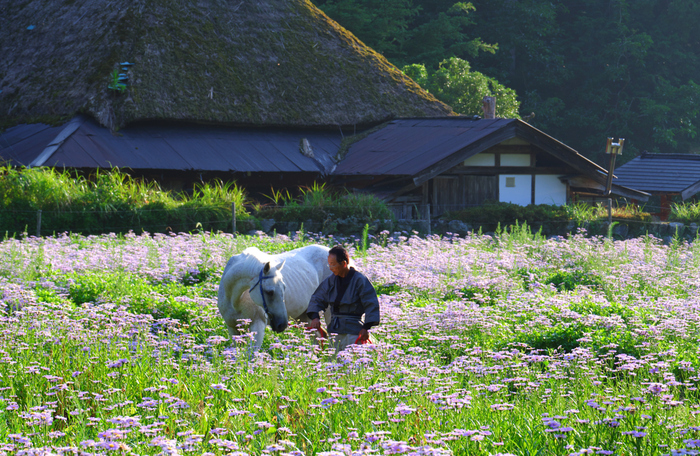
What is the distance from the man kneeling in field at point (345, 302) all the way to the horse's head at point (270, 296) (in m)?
0.25

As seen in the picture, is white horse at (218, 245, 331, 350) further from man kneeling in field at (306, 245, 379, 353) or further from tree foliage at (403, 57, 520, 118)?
tree foliage at (403, 57, 520, 118)

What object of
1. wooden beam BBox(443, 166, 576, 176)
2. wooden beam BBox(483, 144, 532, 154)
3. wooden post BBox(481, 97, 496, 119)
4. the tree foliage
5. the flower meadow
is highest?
the tree foliage

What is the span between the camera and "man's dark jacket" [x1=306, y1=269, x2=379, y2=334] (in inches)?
261

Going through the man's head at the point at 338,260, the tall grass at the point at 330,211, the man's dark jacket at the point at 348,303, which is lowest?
the man's dark jacket at the point at 348,303

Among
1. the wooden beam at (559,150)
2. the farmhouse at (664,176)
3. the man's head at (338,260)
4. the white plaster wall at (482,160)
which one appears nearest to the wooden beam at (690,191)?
the farmhouse at (664,176)

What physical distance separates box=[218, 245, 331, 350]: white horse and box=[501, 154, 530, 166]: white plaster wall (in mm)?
15866

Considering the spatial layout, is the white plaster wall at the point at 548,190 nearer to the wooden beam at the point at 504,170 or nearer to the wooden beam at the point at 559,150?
the wooden beam at the point at 504,170

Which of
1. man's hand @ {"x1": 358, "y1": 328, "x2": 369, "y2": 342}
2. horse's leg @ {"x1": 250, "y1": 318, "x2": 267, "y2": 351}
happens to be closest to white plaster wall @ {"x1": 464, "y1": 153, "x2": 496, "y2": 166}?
horse's leg @ {"x1": 250, "y1": 318, "x2": 267, "y2": 351}

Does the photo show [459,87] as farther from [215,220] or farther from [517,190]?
[215,220]

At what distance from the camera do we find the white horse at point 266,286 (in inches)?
265

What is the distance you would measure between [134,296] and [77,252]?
337 centimetres

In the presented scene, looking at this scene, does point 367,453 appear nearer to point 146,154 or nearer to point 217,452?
point 217,452

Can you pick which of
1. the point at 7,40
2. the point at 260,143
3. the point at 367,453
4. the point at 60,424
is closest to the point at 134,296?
the point at 60,424

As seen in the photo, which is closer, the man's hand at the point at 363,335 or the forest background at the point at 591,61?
the man's hand at the point at 363,335
